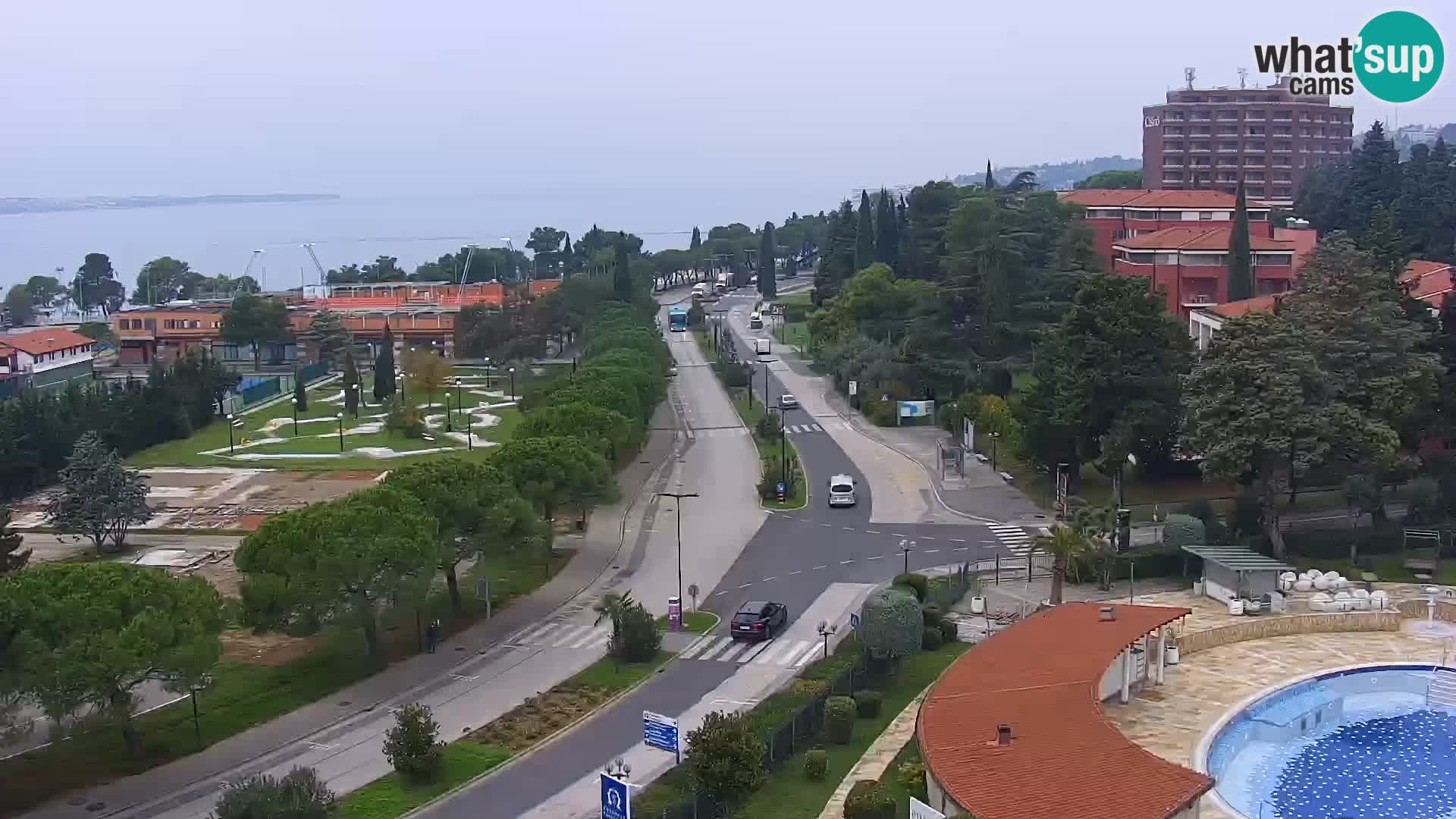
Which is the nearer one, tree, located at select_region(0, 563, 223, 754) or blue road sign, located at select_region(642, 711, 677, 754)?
tree, located at select_region(0, 563, 223, 754)

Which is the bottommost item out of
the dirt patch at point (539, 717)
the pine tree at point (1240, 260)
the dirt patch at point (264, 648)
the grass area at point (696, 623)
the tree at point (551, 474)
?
the dirt patch at point (539, 717)

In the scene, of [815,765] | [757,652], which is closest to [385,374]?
[757,652]

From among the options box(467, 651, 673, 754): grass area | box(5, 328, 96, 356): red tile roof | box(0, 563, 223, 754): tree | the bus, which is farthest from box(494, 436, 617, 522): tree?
the bus

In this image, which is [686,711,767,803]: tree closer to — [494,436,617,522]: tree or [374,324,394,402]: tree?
[494,436,617,522]: tree

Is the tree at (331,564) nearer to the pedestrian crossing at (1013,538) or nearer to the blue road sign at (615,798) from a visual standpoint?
the blue road sign at (615,798)

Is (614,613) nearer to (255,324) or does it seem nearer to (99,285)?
(255,324)

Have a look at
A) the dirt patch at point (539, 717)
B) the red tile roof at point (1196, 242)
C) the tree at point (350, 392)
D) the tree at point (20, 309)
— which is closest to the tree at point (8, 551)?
the dirt patch at point (539, 717)
